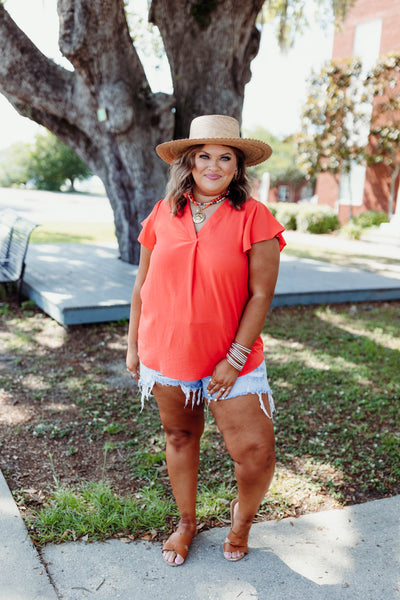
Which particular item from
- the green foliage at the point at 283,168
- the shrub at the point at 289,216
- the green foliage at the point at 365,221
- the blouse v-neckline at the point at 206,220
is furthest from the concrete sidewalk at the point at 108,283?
the green foliage at the point at 283,168

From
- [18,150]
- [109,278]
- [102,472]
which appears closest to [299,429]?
[102,472]

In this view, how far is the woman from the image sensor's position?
6.82 ft

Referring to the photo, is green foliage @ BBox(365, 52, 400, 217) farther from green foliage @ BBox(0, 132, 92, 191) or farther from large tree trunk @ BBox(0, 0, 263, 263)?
green foliage @ BBox(0, 132, 92, 191)

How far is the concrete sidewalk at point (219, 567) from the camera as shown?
2178 mm

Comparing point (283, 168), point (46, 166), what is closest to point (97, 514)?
point (283, 168)

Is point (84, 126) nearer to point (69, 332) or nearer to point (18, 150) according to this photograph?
point (69, 332)

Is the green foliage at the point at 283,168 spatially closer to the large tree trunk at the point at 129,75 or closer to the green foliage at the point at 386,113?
the green foliage at the point at 386,113

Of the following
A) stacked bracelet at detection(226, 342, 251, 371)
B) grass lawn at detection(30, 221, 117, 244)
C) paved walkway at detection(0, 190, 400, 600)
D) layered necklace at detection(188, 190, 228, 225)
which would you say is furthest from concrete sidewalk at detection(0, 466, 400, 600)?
grass lawn at detection(30, 221, 117, 244)

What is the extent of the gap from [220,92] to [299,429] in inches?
183

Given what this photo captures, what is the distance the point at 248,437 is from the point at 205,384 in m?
0.28

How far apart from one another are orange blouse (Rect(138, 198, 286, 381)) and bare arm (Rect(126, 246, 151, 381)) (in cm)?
17

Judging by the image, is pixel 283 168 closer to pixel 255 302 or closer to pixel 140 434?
pixel 140 434

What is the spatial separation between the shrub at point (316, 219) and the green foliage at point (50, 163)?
80.9ft

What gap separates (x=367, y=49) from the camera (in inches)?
715
